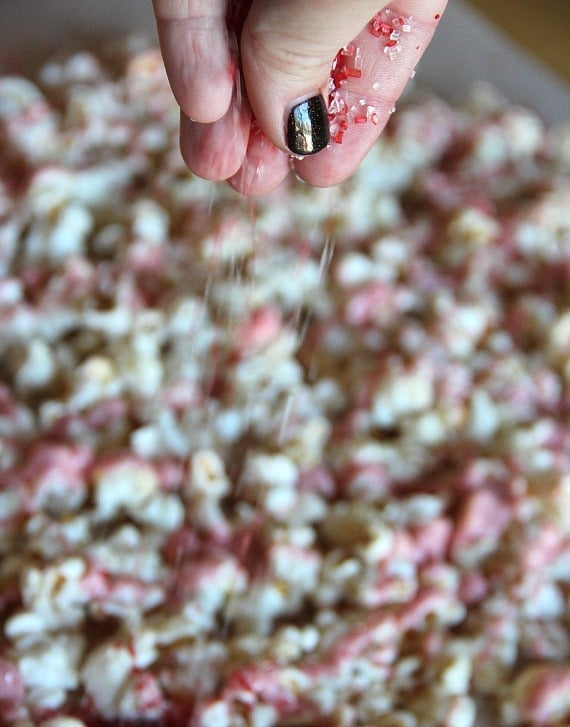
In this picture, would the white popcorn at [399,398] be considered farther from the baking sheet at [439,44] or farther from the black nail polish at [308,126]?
the baking sheet at [439,44]

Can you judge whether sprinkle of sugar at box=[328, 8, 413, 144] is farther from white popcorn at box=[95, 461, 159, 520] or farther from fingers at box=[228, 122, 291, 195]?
white popcorn at box=[95, 461, 159, 520]

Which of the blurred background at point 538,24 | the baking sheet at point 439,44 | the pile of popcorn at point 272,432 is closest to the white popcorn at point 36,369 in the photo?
the pile of popcorn at point 272,432

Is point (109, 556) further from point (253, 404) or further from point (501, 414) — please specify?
point (501, 414)

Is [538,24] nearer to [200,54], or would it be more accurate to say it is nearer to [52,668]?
[200,54]

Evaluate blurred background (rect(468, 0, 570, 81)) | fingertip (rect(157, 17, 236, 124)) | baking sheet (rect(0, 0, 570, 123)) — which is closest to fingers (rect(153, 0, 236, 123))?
fingertip (rect(157, 17, 236, 124))

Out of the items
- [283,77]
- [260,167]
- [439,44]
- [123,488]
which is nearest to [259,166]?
[260,167]

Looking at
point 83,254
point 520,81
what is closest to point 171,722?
point 83,254
